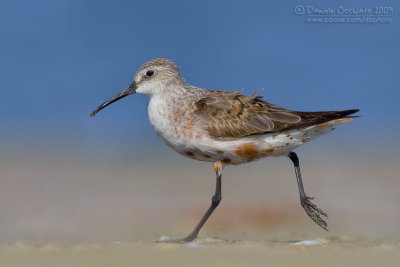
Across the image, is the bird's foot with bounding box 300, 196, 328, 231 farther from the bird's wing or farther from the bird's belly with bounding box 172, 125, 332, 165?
the bird's wing

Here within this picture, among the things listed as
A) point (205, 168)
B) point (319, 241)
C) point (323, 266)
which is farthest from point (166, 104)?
point (205, 168)

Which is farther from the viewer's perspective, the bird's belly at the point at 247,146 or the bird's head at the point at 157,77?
the bird's head at the point at 157,77

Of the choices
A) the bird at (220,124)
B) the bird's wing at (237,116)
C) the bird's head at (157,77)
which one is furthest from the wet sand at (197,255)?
the bird's head at (157,77)

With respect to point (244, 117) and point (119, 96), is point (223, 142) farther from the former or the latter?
point (119, 96)

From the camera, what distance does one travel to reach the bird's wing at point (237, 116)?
1266 centimetres

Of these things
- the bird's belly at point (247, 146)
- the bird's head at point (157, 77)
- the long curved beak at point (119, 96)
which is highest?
the bird's head at point (157, 77)

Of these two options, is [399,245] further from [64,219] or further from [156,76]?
[64,219]

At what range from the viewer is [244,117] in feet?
42.5

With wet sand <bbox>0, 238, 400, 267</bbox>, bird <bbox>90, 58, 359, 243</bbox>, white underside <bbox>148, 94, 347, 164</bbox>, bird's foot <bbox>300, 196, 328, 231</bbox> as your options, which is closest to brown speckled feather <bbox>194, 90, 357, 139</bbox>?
bird <bbox>90, 58, 359, 243</bbox>

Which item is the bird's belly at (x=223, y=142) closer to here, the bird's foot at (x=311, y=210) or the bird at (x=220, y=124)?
the bird at (x=220, y=124)

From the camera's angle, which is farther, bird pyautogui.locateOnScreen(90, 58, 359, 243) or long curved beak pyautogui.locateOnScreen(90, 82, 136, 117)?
long curved beak pyautogui.locateOnScreen(90, 82, 136, 117)

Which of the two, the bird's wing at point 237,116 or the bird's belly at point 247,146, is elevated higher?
the bird's wing at point 237,116

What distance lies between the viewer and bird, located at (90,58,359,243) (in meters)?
12.6

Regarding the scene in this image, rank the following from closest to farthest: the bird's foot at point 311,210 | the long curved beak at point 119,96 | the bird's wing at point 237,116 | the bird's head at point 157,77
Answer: the bird's wing at point 237,116, the bird's foot at point 311,210, the bird's head at point 157,77, the long curved beak at point 119,96
